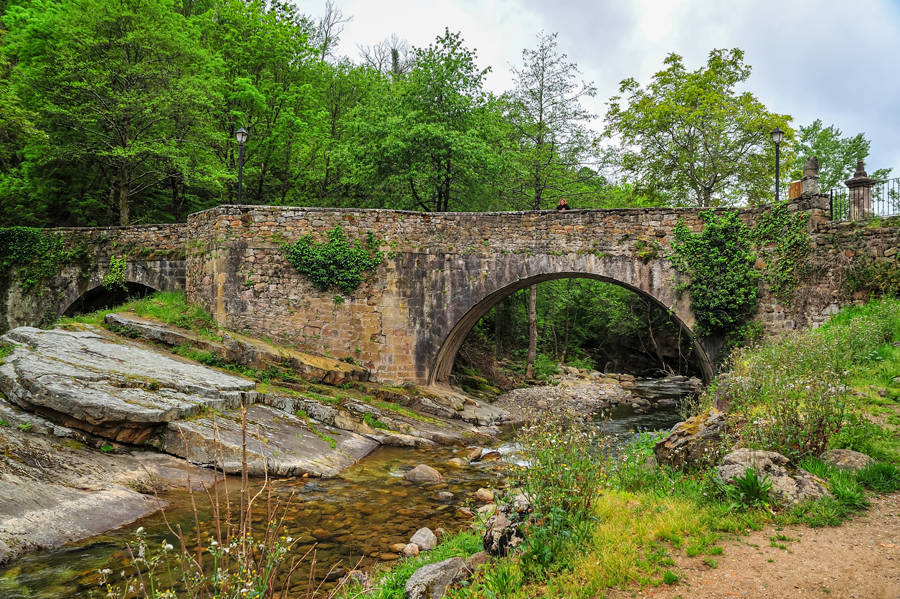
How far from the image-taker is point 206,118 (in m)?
18.7

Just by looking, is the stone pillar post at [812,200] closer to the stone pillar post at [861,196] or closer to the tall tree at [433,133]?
the stone pillar post at [861,196]

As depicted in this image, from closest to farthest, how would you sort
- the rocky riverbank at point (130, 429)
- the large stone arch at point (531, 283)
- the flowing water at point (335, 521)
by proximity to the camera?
the flowing water at point (335, 521) → the rocky riverbank at point (130, 429) → the large stone arch at point (531, 283)

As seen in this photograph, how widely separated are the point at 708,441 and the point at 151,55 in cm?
2042

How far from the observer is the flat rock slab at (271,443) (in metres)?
8.16

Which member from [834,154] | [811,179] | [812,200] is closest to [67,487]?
[812,200]

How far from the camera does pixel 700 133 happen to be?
1902 cm

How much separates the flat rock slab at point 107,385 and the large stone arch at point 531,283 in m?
5.24

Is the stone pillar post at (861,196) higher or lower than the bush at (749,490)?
higher

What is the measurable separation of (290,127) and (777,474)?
2029 cm

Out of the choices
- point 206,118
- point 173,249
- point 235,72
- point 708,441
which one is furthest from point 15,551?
point 235,72

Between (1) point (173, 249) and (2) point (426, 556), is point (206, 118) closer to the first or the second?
(1) point (173, 249)

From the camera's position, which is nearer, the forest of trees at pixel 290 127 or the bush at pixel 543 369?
the forest of trees at pixel 290 127

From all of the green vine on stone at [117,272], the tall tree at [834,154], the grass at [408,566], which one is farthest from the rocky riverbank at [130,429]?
the tall tree at [834,154]

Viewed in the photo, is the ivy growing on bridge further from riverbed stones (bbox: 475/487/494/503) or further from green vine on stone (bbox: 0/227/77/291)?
green vine on stone (bbox: 0/227/77/291)
